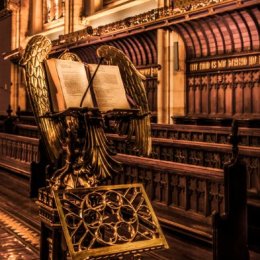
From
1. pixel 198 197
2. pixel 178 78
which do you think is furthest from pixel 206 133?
pixel 178 78

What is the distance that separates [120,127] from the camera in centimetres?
320

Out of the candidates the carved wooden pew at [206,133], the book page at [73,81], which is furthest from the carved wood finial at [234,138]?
the carved wooden pew at [206,133]

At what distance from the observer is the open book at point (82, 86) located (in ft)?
9.31

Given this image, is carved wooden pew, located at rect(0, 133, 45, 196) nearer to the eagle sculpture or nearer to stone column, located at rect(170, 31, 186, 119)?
the eagle sculpture

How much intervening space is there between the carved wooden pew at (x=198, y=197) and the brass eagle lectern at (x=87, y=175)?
83 centimetres

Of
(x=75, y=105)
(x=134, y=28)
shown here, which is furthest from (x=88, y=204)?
(x=134, y=28)

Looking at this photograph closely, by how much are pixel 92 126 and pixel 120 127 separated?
405 millimetres

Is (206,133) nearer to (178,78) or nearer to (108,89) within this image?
(178,78)

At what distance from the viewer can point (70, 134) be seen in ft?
9.48

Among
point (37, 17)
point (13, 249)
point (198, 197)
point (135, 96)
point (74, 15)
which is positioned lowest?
point (13, 249)

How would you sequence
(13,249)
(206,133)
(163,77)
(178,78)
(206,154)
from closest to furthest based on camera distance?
(13,249) → (206,154) → (206,133) → (178,78) → (163,77)

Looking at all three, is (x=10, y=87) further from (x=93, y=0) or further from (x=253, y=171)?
(x=253, y=171)

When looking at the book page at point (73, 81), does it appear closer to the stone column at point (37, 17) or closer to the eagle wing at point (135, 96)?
the eagle wing at point (135, 96)

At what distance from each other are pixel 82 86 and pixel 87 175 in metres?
A: 0.58
